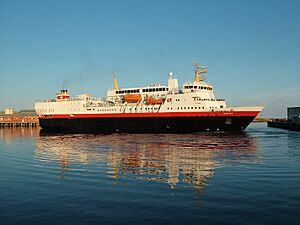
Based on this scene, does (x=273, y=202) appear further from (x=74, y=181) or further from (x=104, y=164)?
(x=104, y=164)

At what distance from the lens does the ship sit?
4483cm

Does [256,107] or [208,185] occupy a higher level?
[256,107]

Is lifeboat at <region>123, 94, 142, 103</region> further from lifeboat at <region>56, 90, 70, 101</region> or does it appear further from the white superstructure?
lifeboat at <region>56, 90, 70, 101</region>

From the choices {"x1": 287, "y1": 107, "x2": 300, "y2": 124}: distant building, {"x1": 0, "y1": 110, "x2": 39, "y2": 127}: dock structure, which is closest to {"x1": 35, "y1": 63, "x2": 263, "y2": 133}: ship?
{"x1": 287, "y1": 107, "x2": 300, "y2": 124}: distant building

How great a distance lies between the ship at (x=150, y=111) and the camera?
147ft

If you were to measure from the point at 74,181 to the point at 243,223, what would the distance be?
8.38 meters

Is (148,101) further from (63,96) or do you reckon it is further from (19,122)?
(19,122)

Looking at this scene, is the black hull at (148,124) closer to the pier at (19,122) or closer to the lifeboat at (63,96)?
the lifeboat at (63,96)

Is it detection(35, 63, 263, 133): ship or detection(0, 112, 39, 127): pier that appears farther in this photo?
detection(0, 112, 39, 127): pier

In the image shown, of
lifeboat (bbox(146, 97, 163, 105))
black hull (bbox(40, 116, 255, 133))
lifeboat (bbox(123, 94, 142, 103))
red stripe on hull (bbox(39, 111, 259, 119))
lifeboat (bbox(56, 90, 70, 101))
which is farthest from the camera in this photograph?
lifeboat (bbox(56, 90, 70, 101))

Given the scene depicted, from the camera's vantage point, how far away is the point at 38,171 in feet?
54.6

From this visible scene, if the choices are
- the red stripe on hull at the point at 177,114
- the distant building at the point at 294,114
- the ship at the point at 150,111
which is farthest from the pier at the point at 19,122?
the distant building at the point at 294,114

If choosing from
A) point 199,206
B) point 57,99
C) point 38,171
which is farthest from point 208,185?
point 57,99

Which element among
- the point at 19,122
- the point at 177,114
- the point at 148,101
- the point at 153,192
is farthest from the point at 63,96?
the point at 19,122
